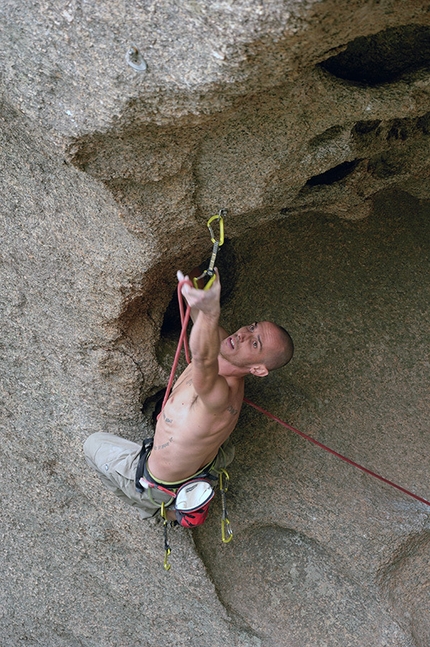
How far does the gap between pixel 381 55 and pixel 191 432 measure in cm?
129

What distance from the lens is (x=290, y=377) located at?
2693mm

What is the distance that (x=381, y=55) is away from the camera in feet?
6.38

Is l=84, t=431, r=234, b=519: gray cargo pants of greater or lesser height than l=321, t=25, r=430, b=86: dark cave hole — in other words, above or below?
below

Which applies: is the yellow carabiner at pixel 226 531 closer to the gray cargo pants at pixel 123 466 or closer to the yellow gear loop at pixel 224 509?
the yellow gear loop at pixel 224 509

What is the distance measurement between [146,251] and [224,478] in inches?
41.3

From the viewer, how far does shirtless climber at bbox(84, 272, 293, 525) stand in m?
2.21

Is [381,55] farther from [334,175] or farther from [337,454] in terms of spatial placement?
[337,454]

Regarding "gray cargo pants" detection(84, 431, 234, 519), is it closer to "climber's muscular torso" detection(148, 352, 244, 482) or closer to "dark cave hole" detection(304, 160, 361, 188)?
"climber's muscular torso" detection(148, 352, 244, 482)

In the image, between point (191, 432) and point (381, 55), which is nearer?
point (381, 55)

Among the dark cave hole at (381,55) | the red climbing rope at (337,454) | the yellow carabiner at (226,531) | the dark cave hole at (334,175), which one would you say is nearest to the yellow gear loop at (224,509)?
the yellow carabiner at (226,531)

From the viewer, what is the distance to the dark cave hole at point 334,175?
6.84ft

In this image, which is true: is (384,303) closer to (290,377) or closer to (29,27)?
(290,377)

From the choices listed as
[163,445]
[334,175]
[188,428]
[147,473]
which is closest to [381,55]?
[334,175]

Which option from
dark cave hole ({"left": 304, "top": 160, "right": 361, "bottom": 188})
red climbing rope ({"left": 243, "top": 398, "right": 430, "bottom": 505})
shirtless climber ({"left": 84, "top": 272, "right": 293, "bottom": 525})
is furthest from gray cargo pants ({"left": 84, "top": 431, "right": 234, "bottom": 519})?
dark cave hole ({"left": 304, "top": 160, "right": 361, "bottom": 188})
